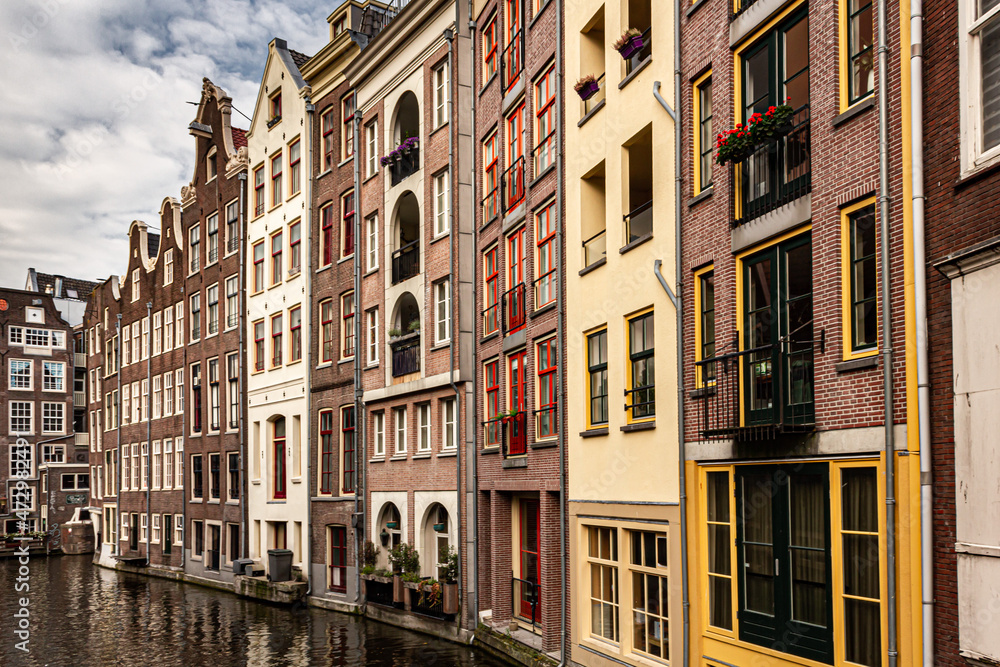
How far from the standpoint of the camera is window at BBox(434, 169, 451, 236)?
1046 inches

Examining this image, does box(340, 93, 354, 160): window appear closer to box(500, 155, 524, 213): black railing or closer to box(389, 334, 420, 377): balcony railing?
box(389, 334, 420, 377): balcony railing

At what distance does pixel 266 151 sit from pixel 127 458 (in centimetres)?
2241

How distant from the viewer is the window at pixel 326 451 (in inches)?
1270

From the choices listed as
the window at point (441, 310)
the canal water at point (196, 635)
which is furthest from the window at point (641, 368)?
the window at point (441, 310)

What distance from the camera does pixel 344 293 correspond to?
32.2 m

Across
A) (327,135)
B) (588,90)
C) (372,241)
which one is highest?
(327,135)

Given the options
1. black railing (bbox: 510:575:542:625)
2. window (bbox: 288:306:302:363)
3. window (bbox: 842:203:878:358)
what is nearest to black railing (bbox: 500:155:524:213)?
black railing (bbox: 510:575:542:625)

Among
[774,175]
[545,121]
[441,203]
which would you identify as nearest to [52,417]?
[441,203]

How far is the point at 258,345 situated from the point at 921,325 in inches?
1228

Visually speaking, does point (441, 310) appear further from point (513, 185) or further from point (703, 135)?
point (703, 135)

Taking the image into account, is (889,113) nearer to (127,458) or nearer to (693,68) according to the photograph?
(693,68)

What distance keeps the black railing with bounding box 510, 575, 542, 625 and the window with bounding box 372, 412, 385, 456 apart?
8.08 meters

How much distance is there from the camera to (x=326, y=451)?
32688 millimetres

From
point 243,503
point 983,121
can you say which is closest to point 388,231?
point 243,503
